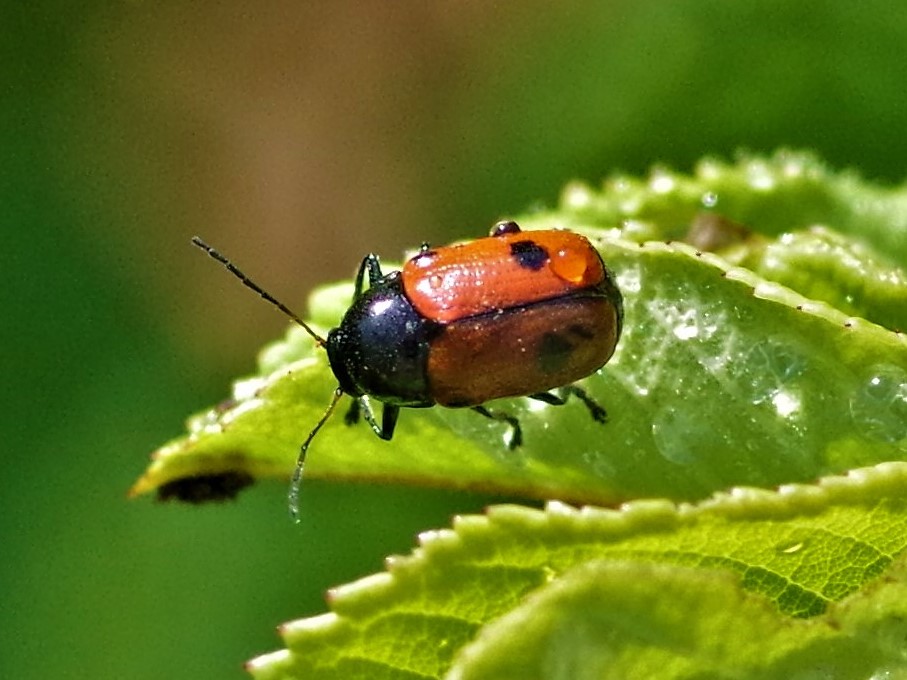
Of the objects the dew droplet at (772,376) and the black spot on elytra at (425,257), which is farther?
the black spot on elytra at (425,257)

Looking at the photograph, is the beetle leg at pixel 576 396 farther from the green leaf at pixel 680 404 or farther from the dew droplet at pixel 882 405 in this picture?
the dew droplet at pixel 882 405

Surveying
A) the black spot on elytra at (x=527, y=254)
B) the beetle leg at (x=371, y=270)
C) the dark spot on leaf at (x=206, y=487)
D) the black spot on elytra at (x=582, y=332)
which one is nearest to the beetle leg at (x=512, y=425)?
the black spot on elytra at (x=582, y=332)

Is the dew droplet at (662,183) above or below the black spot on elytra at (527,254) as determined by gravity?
above

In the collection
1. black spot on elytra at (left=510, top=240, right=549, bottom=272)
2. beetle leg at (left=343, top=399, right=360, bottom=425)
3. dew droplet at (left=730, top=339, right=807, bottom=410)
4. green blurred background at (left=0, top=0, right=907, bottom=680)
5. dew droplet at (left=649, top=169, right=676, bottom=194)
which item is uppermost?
dew droplet at (left=649, top=169, right=676, bottom=194)

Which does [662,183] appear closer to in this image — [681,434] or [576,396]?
[576,396]

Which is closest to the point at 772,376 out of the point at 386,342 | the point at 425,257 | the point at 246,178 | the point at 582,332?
the point at 582,332

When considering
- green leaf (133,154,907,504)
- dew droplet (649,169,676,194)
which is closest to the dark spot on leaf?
green leaf (133,154,907,504)

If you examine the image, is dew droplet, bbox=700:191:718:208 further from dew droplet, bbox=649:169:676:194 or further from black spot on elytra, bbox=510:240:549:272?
black spot on elytra, bbox=510:240:549:272
